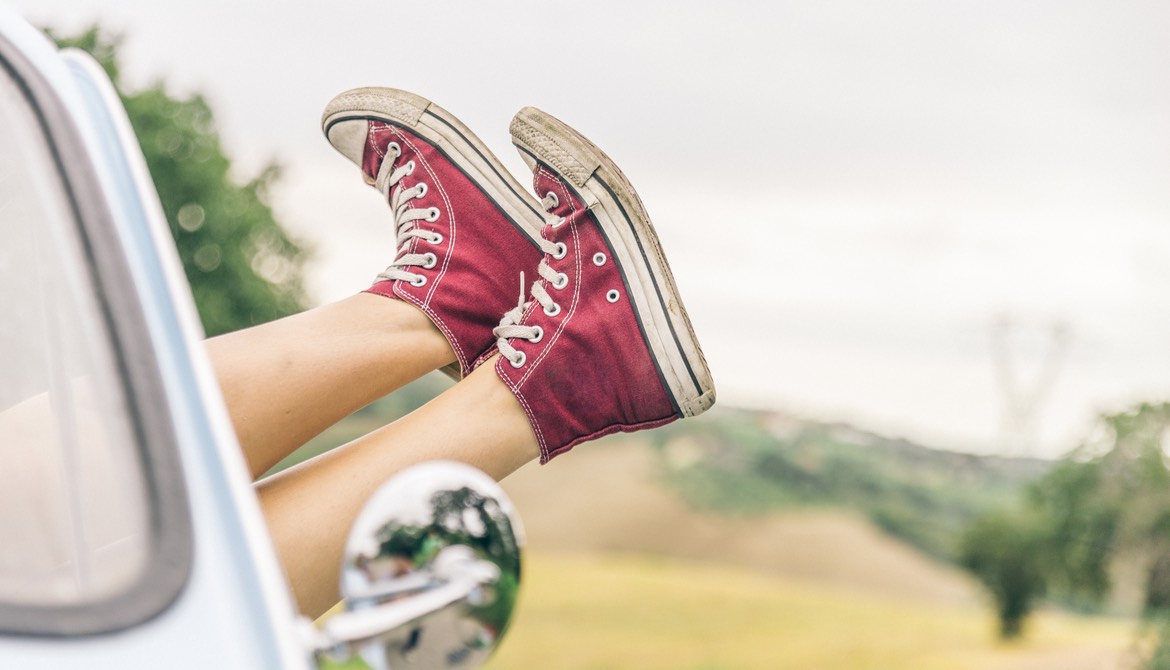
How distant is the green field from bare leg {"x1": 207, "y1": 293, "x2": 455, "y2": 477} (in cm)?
778

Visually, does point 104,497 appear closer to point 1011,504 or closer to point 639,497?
point 639,497

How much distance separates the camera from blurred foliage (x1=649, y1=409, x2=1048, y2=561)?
1154 centimetres

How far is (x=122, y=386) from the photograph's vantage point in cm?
85

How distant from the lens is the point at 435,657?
2.62 ft

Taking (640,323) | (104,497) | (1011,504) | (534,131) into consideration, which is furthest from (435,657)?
(1011,504)

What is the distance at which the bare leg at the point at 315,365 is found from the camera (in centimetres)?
161

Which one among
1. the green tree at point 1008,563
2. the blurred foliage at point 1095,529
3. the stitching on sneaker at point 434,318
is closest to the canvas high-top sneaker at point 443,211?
the stitching on sneaker at point 434,318

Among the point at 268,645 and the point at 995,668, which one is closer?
the point at 268,645

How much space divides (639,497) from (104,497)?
34.9ft

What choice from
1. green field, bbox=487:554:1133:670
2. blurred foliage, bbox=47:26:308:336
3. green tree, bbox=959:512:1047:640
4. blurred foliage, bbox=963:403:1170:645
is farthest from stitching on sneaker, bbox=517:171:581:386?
blurred foliage, bbox=47:26:308:336

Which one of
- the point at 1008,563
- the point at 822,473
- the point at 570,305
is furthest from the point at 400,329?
the point at 822,473

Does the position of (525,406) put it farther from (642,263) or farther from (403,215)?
(403,215)

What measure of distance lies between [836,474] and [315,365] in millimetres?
10888

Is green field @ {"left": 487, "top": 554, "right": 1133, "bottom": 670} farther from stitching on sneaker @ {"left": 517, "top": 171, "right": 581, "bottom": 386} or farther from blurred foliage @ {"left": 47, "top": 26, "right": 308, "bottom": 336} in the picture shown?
stitching on sneaker @ {"left": 517, "top": 171, "right": 581, "bottom": 386}
